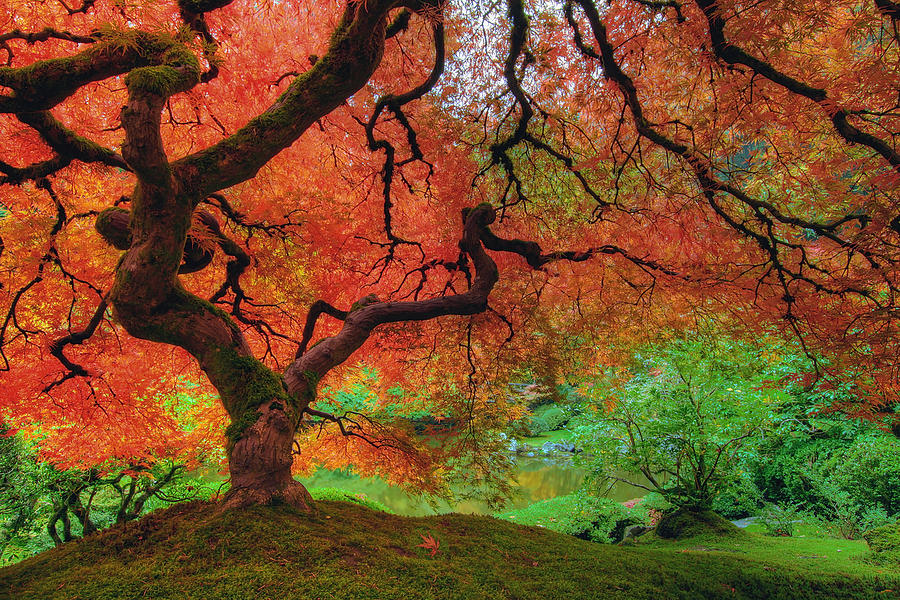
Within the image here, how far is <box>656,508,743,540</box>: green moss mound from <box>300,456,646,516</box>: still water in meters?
2.94

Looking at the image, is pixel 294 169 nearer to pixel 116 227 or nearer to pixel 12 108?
pixel 116 227

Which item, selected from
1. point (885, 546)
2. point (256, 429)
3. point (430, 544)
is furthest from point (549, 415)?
point (256, 429)

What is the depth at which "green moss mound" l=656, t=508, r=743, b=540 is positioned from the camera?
16.1 ft

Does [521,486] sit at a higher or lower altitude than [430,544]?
lower

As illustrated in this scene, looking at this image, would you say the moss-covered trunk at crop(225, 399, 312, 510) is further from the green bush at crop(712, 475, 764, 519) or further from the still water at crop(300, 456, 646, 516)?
the green bush at crop(712, 475, 764, 519)

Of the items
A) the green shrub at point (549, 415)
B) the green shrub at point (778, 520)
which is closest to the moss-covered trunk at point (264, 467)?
the green shrub at point (778, 520)

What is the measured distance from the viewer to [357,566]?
1.67m

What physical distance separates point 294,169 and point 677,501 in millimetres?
6109

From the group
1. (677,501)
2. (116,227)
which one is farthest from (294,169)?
(677,501)

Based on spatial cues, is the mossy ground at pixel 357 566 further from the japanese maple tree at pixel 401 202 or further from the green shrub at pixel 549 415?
the green shrub at pixel 549 415

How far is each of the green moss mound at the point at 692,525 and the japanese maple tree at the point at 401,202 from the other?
110 inches

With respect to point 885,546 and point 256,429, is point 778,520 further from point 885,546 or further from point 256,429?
point 256,429

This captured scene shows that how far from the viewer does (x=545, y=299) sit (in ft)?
14.4

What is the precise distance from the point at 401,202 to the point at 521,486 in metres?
7.80
